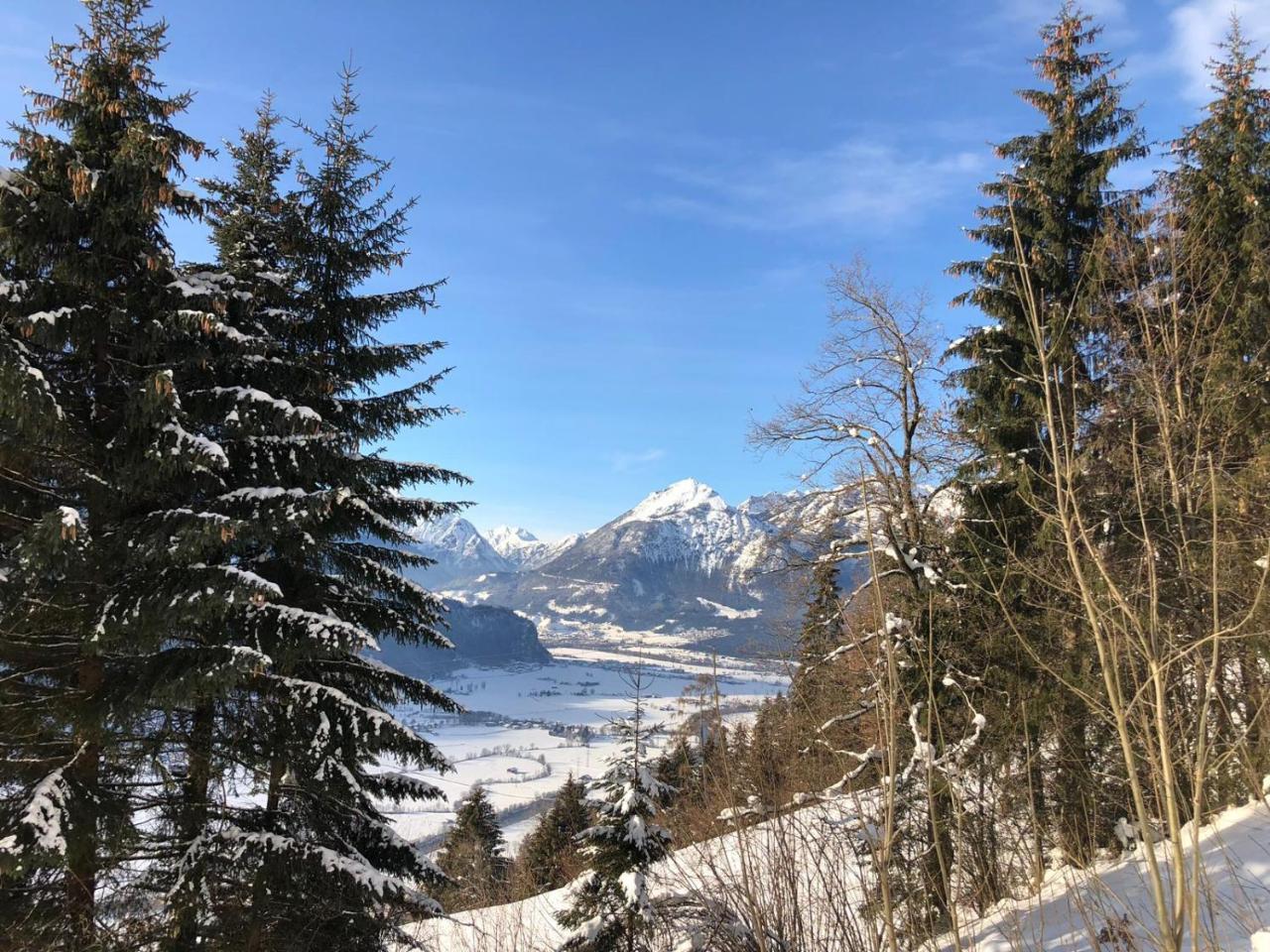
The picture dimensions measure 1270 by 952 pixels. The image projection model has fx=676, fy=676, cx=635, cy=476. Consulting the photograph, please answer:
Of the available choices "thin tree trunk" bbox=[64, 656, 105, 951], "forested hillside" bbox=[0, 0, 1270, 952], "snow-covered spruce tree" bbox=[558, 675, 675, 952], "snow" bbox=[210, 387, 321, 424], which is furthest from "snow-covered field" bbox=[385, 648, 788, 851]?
"snow" bbox=[210, 387, 321, 424]

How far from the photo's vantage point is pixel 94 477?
21.2 ft

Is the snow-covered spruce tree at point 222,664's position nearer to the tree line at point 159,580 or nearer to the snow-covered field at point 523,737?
the tree line at point 159,580

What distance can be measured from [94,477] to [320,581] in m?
2.76

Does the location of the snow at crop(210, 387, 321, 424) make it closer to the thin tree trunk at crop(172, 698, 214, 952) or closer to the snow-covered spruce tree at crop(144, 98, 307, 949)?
the snow-covered spruce tree at crop(144, 98, 307, 949)

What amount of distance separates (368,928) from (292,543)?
449 centimetres

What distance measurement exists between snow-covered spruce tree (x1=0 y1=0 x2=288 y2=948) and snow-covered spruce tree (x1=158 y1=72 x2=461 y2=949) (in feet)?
2.34

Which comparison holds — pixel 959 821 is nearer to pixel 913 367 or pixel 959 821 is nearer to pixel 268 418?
pixel 268 418

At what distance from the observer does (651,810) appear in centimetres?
966

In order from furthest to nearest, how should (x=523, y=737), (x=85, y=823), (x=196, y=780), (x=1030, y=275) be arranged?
(x=523, y=737) < (x=1030, y=275) < (x=196, y=780) < (x=85, y=823)

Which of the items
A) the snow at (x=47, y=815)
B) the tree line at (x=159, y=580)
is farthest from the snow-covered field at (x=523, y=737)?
the snow at (x=47, y=815)

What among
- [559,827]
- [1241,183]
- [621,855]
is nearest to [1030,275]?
[1241,183]

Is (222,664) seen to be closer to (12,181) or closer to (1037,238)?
(12,181)

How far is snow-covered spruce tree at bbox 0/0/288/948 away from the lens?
19.8ft

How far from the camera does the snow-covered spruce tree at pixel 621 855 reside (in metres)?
8.82
